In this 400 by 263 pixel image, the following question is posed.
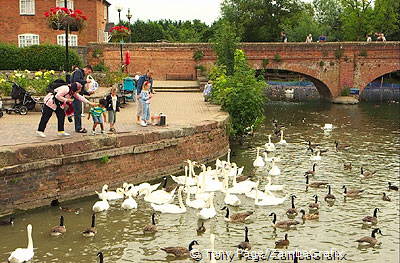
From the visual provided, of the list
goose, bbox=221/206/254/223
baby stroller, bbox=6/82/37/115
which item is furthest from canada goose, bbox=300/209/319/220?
baby stroller, bbox=6/82/37/115

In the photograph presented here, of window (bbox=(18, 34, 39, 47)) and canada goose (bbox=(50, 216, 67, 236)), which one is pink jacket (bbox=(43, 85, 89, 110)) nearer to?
canada goose (bbox=(50, 216, 67, 236))

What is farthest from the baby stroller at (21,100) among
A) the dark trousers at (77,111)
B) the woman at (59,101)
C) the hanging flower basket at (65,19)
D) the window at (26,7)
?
the window at (26,7)

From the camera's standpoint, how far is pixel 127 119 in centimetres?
1986

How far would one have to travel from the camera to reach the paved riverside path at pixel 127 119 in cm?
1519

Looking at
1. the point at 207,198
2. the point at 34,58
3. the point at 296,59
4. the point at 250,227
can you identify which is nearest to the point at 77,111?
the point at 207,198

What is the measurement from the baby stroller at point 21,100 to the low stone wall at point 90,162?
18.1 feet

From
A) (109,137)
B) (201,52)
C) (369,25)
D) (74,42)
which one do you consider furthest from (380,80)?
(109,137)

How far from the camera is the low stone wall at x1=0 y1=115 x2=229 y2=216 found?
13.2 metres

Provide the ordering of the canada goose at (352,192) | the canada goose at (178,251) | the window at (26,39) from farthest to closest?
1. the window at (26,39)
2. the canada goose at (352,192)
3. the canada goose at (178,251)

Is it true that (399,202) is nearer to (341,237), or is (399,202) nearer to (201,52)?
(341,237)

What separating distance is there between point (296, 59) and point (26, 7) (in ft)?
59.3

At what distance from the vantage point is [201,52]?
40.2 m

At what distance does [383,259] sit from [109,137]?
7.27 metres

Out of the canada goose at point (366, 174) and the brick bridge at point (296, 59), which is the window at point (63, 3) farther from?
the canada goose at point (366, 174)
